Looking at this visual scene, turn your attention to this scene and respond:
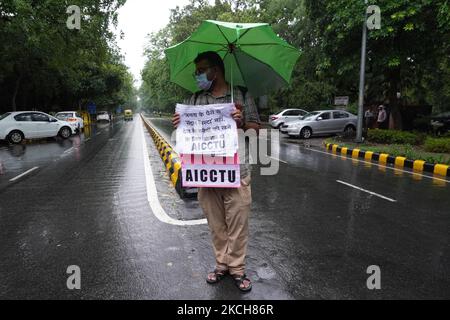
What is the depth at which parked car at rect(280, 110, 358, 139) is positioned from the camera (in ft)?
68.3

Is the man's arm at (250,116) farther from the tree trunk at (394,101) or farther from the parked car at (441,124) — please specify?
the parked car at (441,124)

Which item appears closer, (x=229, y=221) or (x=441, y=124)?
(x=229, y=221)

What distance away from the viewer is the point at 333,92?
95.2ft

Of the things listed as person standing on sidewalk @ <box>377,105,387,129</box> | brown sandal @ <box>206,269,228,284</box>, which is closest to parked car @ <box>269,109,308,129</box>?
person standing on sidewalk @ <box>377,105,387,129</box>

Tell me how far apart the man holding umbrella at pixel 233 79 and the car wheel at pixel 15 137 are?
1643 centimetres

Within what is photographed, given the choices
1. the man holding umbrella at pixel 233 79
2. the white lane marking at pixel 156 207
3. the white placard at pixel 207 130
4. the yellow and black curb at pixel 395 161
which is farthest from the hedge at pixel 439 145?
the white placard at pixel 207 130

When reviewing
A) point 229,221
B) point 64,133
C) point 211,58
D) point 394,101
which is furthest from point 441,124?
point 211,58

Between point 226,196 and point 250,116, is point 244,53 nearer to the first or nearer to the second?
point 250,116

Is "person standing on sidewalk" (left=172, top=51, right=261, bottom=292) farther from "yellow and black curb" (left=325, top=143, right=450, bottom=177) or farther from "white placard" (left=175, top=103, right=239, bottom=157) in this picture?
"yellow and black curb" (left=325, top=143, right=450, bottom=177)

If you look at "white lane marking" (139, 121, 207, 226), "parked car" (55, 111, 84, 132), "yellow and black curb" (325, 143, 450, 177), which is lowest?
"yellow and black curb" (325, 143, 450, 177)

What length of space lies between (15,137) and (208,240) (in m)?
16.0

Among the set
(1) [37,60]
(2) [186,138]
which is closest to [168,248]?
(2) [186,138]

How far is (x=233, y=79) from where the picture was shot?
3.63 meters

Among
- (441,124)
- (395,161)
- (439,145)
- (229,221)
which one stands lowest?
(395,161)
